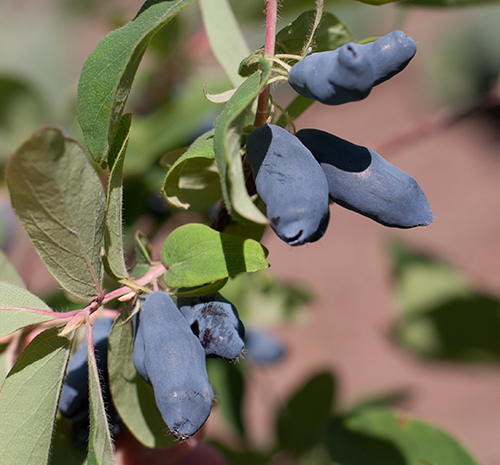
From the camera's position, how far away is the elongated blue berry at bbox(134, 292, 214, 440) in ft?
1.77

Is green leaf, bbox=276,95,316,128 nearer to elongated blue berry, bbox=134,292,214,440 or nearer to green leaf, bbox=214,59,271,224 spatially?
green leaf, bbox=214,59,271,224

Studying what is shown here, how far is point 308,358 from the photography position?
3.85m

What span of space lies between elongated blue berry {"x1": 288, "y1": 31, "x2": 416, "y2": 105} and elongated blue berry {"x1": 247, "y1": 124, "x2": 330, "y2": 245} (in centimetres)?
6

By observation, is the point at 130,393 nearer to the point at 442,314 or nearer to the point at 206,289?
the point at 206,289

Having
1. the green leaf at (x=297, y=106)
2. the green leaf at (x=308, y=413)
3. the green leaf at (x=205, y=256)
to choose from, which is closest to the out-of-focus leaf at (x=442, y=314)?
the green leaf at (x=308, y=413)

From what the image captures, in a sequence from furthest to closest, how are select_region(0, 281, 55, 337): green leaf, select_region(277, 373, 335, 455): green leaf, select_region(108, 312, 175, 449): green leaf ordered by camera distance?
select_region(277, 373, 335, 455): green leaf → select_region(108, 312, 175, 449): green leaf → select_region(0, 281, 55, 337): green leaf

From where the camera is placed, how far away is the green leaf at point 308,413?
1455mm

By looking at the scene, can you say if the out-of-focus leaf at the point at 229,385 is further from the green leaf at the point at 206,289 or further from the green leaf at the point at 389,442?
the green leaf at the point at 206,289

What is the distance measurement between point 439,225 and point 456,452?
3838 mm

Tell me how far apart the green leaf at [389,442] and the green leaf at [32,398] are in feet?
2.17

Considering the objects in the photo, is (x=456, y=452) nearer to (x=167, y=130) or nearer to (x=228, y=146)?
(x=228, y=146)

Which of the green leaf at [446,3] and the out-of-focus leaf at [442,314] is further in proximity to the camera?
the out-of-focus leaf at [442,314]

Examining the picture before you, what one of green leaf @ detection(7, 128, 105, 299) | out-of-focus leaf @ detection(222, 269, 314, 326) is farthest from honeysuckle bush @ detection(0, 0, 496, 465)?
out-of-focus leaf @ detection(222, 269, 314, 326)

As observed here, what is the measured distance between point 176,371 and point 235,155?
0.81 ft
